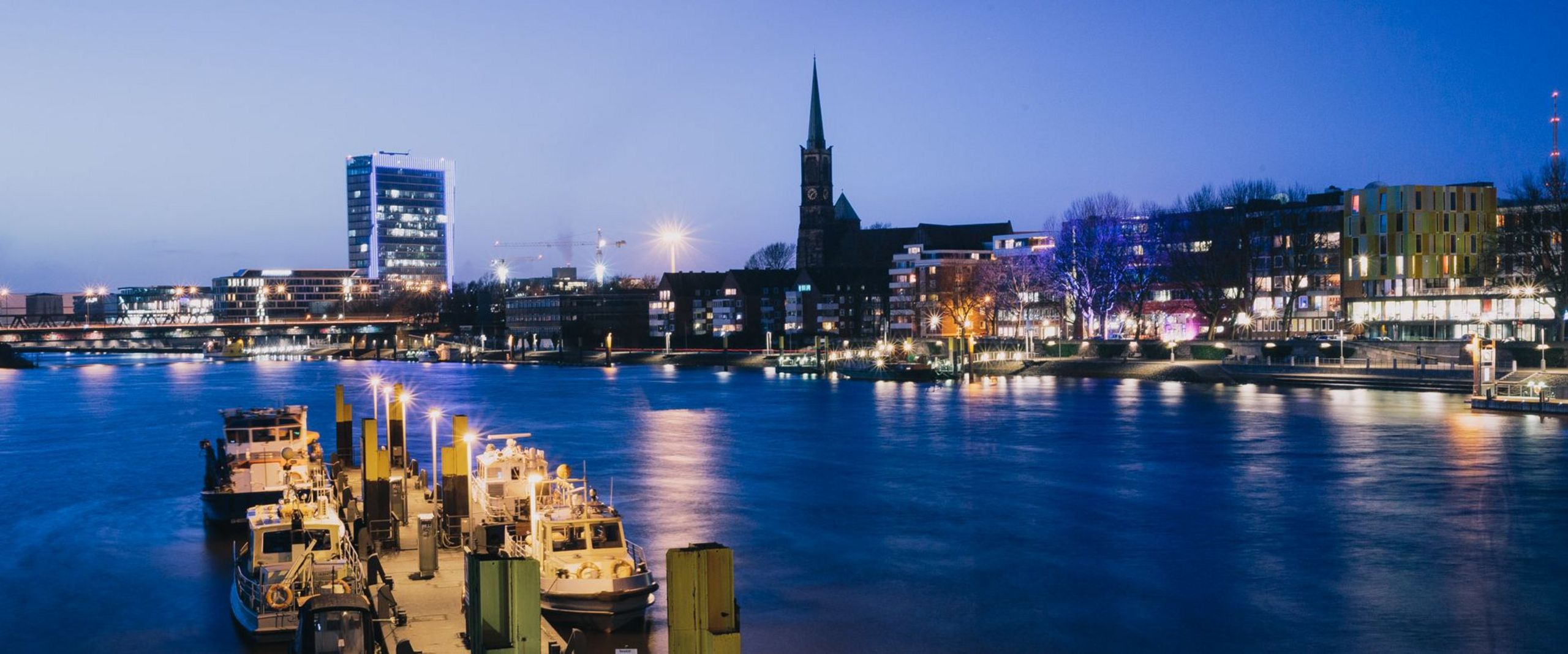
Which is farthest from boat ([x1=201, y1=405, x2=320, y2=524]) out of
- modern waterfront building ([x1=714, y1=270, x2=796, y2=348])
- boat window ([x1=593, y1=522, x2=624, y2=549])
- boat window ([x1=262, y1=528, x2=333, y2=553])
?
modern waterfront building ([x1=714, y1=270, x2=796, y2=348])

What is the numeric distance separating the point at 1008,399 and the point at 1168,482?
3802 cm

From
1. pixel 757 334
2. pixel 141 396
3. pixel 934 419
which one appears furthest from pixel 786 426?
Result: pixel 757 334

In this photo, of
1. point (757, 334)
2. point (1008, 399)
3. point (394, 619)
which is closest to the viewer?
point (394, 619)

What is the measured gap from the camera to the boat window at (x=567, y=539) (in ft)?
78.7

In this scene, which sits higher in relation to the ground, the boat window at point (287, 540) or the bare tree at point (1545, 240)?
the bare tree at point (1545, 240)

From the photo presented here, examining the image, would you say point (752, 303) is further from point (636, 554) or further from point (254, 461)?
point (636, 554)

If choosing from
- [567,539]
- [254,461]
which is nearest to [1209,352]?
[254,461]

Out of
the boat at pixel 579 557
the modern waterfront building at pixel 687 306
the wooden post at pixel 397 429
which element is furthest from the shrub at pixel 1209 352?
the modern waterfront building at pixel 687 306

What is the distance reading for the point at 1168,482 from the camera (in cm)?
4431

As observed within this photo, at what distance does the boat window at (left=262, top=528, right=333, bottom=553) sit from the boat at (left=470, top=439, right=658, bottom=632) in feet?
10.5

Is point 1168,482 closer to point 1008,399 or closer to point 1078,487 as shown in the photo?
point 1078,487

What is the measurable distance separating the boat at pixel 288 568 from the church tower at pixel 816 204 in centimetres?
15380

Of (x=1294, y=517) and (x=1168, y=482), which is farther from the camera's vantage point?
(x=1168, y=482)

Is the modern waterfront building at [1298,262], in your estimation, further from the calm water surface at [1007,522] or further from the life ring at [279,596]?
the life ring at [279,596]
